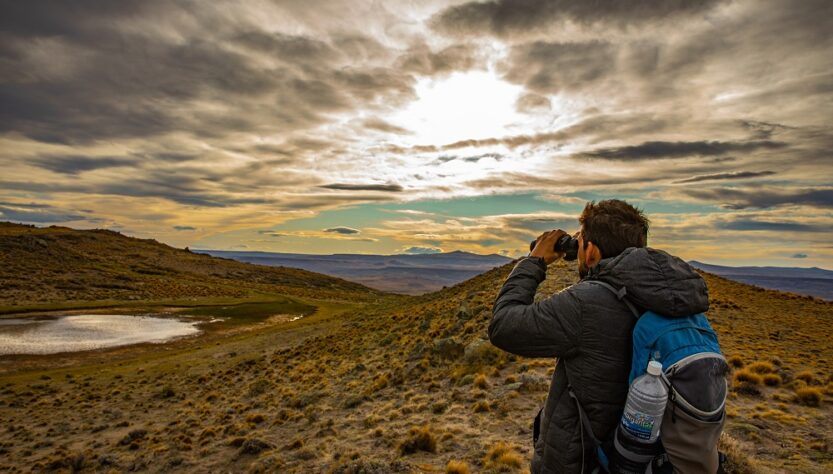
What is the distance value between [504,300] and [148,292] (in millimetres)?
79735

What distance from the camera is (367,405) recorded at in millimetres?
14125

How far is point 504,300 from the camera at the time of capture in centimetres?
307

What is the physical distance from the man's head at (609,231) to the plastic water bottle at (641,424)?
89cm

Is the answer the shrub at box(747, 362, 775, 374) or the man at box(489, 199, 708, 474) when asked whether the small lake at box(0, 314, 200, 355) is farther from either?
the shrub at box(747, 362, 775, 374)

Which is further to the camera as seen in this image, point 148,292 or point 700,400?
point 148,292

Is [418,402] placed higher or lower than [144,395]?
higher

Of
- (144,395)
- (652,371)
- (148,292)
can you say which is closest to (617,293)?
(652,371)

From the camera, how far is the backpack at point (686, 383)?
2393 millimetres

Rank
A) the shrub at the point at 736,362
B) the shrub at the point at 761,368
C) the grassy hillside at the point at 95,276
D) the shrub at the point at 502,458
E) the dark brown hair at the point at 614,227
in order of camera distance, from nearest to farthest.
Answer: the dark brown hair at the point at 614,227
the shrub at the point at 502,458
the shrub at the point at 761,368
the shrub at the point at 736,362
the grassy hillside at the point at 95,276

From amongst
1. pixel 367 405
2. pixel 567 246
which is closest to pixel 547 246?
pixel 567 246

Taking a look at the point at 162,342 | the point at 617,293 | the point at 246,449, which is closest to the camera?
the point at 617,293

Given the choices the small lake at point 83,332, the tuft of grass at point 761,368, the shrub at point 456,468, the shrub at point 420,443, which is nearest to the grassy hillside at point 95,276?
the small lake at point 83,332

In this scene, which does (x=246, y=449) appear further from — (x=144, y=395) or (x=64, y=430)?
(x=144, y=395)

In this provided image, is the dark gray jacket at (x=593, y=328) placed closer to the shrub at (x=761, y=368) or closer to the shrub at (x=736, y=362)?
the shrub at (x=761, y=368)
